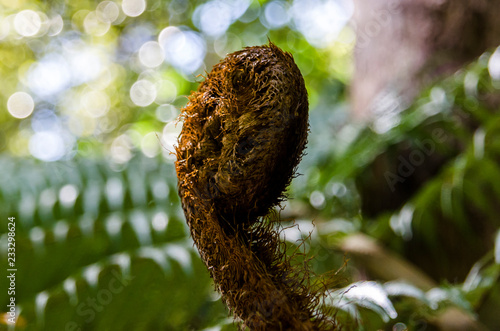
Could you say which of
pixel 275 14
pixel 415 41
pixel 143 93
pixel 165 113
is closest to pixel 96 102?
pixel 143 93

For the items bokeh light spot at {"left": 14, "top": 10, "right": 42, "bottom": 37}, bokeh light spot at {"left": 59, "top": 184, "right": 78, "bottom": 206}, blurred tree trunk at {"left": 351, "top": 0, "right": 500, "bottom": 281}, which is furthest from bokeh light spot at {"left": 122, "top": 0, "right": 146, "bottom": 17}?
bokeh light spot at {"left": 59, "top": 184, "right": 78, "bottom": 206}

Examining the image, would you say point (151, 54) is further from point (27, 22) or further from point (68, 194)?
point (68, 194)

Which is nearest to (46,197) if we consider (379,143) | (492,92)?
(379,143)

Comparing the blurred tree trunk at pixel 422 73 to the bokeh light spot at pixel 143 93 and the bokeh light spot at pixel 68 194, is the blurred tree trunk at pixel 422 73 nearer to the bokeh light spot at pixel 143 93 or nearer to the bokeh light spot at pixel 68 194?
the bokeh light spot at pixel 68 194

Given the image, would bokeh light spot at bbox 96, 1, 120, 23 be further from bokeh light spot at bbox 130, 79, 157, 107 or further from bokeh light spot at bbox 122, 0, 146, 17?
bokeh light spot at bbox 130, 79, 157, 107

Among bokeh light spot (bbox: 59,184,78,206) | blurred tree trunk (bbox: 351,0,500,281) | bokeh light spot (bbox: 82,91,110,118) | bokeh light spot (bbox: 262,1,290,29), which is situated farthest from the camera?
bokeh light spot (bbox: 82,91,110,118)
